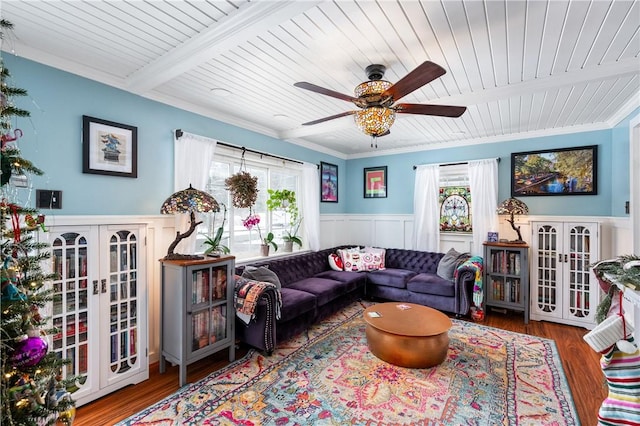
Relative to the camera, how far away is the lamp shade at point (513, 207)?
3.96 meters

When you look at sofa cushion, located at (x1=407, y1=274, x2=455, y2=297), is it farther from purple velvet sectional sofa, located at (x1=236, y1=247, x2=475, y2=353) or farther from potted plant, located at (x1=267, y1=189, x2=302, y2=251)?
potted plant, located at (x1=267, y1=189, x2=302, y2=251)

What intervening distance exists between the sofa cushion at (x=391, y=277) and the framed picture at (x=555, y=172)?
1962mm

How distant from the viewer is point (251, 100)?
10.1 feet

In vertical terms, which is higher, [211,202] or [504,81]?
[504,81]

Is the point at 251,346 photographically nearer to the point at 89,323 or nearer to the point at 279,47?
the point at 89,323

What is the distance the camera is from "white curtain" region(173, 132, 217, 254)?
3.00 meters

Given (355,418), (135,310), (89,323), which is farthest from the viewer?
(135,310)

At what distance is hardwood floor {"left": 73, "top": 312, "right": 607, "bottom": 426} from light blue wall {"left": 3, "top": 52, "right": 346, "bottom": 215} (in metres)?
1.48

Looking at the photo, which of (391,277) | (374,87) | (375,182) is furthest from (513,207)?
(374,87)

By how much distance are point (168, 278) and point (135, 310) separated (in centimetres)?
35

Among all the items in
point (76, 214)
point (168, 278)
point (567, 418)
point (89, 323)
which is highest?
point (76, 214)

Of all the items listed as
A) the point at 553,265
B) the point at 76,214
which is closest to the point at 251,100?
the point at 76,214

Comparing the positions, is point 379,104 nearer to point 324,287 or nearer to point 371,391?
point 371,391

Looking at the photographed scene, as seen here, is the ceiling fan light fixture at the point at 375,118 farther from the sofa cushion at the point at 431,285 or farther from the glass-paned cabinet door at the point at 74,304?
the sofa cushion at the point at 431,285
